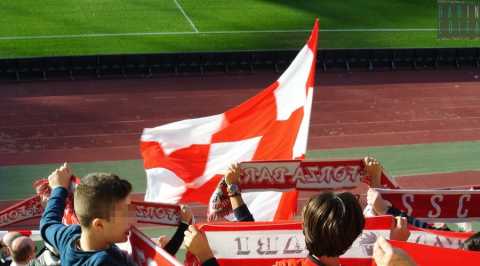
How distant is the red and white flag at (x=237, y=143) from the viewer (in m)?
6.21

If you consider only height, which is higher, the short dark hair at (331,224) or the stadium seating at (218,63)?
the short dark hair at (331,224)

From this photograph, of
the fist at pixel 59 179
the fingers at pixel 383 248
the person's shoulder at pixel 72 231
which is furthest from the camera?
the fist at pixel 59 179

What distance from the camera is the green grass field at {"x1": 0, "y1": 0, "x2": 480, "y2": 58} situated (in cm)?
1844

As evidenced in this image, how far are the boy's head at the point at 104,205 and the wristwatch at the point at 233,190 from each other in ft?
5.63

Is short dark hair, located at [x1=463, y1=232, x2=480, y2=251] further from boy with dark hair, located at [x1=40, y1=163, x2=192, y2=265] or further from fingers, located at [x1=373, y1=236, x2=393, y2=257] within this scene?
boy with dark hair, located at [x1=40, y1=163, x2=192, y2=265]

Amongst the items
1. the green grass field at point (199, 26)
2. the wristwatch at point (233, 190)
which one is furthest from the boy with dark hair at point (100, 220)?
the green grass field at point (199, 26)

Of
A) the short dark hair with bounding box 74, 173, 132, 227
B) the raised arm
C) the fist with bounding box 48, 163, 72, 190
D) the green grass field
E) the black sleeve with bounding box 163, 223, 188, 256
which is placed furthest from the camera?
the green grass field

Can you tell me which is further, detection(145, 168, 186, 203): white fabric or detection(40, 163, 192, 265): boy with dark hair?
detection(145, 168, 186, 203): white fabric

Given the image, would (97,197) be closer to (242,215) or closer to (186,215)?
(186,215)

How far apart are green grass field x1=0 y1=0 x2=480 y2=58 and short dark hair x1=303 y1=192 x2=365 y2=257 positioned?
15487 millimetres

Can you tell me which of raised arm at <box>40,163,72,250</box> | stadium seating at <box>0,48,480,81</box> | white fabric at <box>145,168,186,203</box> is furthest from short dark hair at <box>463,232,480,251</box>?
stadium seating at <box>0,48,480,81</box>

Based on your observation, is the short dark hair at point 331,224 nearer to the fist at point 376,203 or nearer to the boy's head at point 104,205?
the boy's head at point 104,205

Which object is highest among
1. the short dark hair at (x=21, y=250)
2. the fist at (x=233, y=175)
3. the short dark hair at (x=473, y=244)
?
the fist at (x=233, y=175)

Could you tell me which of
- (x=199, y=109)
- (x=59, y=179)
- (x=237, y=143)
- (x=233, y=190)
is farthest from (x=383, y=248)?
(x=199, y=109)
